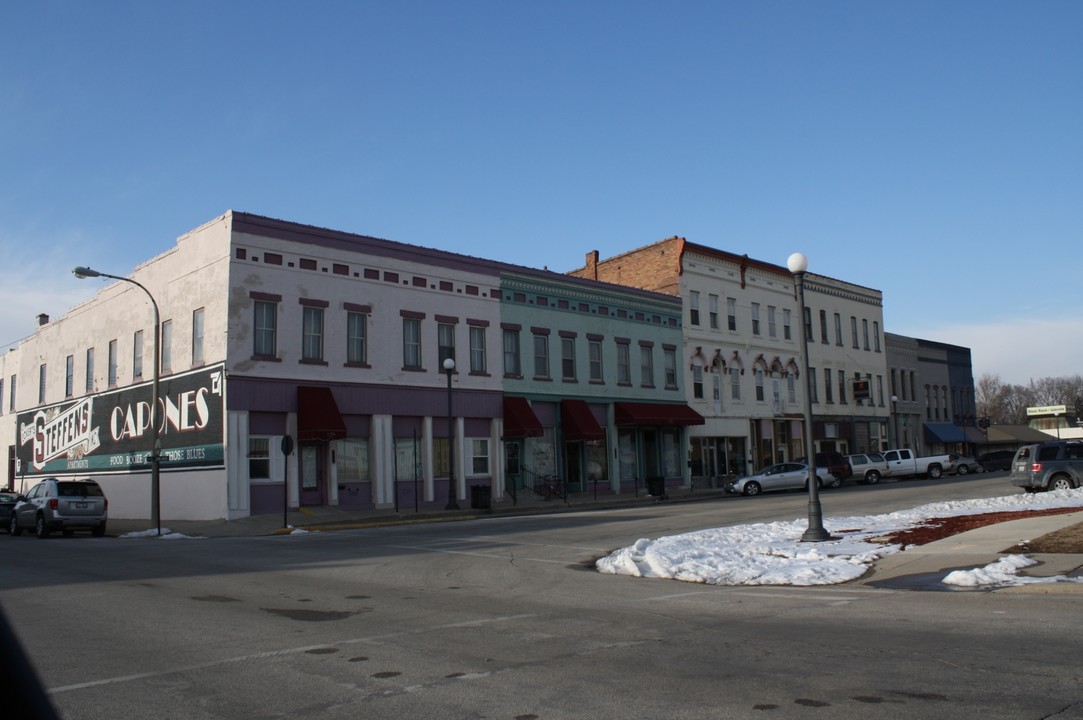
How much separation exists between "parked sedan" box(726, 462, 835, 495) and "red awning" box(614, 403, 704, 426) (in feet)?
12.8

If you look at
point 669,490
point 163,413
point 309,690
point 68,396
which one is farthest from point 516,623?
point 68,396

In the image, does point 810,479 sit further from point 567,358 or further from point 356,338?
point 567,358

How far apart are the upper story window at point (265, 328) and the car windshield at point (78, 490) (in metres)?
6.66

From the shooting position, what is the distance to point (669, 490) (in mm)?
44281

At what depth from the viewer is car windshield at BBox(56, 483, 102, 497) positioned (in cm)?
2683

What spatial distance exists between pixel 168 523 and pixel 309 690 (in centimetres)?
2705

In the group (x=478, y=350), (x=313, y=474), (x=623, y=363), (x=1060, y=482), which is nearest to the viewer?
(x=1060, y=482)

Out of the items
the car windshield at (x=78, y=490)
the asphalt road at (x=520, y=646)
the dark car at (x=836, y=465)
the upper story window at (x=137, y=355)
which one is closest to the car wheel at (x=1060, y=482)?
the dark car at (x=836, y=465)

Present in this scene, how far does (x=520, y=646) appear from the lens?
8602mm

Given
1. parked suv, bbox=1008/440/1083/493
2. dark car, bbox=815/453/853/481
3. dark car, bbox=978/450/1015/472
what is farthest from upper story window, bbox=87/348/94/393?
dark car, bbox=978/450/1015/472

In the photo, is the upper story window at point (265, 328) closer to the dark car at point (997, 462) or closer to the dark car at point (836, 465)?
the dark car at point (836, 465)

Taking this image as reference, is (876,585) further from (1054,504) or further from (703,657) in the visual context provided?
(1054,504)

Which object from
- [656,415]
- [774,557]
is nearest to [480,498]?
[656,415]

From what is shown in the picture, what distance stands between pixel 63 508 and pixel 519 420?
17.4 meters
